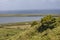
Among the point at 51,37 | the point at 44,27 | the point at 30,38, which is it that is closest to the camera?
the point at 51,37

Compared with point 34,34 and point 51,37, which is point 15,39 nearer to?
point 34,34

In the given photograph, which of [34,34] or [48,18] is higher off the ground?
[48,18]

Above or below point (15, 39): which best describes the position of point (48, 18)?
above

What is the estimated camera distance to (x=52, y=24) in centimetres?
1205

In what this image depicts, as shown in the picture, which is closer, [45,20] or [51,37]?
[51,37]

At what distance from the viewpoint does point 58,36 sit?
33.5 feet

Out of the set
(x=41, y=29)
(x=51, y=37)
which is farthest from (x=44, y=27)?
(x=51, y=37)

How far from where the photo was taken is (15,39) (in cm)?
1172

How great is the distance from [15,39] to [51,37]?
8.49ft

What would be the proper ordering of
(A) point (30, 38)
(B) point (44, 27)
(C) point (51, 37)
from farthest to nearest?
(B) point (44, 27) < (A) point (30, 38) < (C) point (51, 37)

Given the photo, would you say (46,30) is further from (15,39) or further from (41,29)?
(15,39)

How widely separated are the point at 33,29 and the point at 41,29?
0.51 meters

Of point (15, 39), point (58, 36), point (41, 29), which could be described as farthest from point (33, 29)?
point (58, 36)

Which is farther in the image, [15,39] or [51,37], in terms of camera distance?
[15,39]
